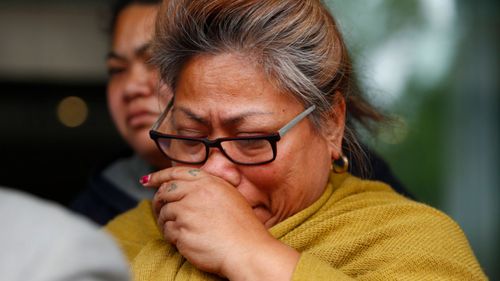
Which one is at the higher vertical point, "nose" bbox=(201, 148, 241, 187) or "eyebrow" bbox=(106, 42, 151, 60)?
"nose" bbox=(201, 148, 241, 187)

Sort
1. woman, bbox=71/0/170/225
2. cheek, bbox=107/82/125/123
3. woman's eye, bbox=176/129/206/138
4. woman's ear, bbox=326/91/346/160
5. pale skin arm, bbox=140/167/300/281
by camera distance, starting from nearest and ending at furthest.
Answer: pale skin arm, bbox=140/167/300/281, woman's eye, bbox=176/129/206/138, woman's ear, bbox=326/91/346/160, woman, bbox=71/0/170/225, cheek, bbox=107/82/125/123

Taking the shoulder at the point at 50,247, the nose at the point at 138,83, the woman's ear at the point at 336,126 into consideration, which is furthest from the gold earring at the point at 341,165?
the shoulder at the point at 50,247

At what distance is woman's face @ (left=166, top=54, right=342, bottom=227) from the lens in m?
2.25

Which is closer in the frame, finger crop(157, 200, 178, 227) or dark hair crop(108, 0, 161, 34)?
finger crop(157, 200, 178, 227)

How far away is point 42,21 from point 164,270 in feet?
15.8

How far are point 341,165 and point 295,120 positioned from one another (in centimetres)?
40

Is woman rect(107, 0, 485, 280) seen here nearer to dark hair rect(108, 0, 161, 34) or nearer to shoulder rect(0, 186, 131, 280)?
shoulder rect(0, 186, 131, 280)

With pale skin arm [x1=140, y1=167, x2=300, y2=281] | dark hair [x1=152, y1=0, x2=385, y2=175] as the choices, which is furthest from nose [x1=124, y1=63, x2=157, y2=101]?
pale skin arm [x1=140, y1=167, x2=300, y2=281]

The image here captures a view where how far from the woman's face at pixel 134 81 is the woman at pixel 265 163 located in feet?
3.12

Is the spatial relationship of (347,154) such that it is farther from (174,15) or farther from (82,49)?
(82,49)

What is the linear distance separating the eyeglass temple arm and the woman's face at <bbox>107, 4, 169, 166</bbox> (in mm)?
1100

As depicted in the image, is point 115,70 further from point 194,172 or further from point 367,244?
point 367,244

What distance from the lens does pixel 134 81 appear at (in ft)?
11.4

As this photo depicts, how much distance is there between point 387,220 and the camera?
92.4 inches
